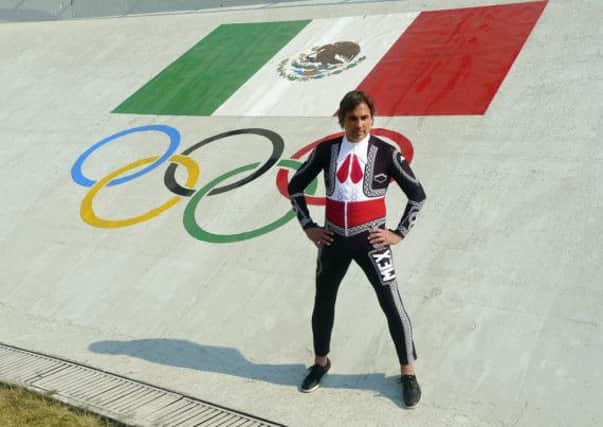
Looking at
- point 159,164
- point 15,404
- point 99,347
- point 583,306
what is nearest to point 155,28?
point 159,164

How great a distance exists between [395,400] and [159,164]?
460cm

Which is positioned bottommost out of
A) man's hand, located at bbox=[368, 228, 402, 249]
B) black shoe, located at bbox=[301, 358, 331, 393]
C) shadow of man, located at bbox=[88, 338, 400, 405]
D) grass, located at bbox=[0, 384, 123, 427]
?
shadow of man, located at bbox=[88, 338, 400, 405]

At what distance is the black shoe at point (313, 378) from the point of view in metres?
4.42

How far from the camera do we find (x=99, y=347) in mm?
5426

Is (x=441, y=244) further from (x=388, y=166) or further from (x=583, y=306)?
(x=388, y=166)

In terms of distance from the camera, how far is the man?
13.0 ft

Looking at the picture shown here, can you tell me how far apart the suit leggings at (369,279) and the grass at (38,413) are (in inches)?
59.0

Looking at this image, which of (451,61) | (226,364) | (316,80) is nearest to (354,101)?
(226,364)

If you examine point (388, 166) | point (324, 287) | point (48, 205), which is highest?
point (388, 166)

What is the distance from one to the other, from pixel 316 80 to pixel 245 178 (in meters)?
2.29

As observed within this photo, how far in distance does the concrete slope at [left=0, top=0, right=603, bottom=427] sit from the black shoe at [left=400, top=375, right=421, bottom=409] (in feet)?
0.22

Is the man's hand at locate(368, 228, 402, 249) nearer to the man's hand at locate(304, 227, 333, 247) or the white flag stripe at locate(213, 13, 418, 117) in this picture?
the man's hand at locate(304, 227, 333, 247)

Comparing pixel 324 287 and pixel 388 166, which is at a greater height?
pixel 388 166

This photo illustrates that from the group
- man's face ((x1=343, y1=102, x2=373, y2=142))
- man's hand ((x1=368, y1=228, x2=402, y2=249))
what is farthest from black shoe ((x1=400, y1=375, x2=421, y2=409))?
man's face ((x1=343, y1=102, x2=373, y2=142))
